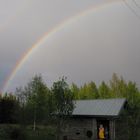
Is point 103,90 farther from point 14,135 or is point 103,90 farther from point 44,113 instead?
point 14,135

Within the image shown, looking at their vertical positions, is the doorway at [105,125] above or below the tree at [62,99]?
below

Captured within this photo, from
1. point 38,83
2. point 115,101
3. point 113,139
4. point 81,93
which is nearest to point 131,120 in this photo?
point 113,139

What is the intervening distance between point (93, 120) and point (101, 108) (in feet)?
4.97

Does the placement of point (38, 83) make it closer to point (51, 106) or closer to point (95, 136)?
point (95, 136)

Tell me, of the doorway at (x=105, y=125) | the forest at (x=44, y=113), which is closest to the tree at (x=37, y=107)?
the forest at (x=44, y=113)

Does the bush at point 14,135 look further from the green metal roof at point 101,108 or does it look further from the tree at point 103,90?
the tree at point 103,90

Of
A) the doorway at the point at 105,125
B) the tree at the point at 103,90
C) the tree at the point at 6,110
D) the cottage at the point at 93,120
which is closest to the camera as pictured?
the cottage at the point at 93,120

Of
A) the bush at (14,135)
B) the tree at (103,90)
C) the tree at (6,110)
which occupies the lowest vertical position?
the bush at (14,135)

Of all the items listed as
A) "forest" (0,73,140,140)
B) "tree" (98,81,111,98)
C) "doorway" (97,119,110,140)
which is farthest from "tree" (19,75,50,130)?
"tree" (98,81,111,98)

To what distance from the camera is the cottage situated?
107ft

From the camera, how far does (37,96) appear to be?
3609 cm

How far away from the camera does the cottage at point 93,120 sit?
32737 millimetres

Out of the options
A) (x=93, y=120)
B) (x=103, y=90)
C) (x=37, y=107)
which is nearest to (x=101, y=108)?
(x=93, y=120)

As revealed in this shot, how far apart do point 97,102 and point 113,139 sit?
664 cm
